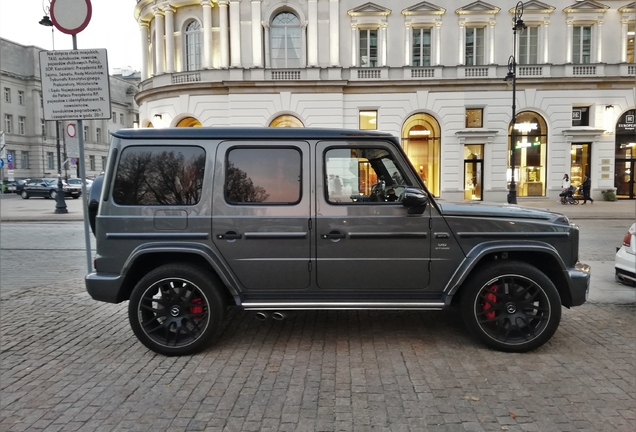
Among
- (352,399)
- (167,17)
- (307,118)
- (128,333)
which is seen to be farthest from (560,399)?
(167,17)

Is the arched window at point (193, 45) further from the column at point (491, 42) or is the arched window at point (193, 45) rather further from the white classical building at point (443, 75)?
the column at point (491, 42)

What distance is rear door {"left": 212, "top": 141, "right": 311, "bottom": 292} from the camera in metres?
4.29

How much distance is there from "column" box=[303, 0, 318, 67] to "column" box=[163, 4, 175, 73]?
8.73 metres

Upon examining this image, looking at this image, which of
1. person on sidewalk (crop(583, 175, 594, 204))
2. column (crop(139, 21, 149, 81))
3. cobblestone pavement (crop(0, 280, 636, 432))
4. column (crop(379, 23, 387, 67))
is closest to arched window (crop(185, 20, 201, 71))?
column (crop(139, 21, 149, 81))

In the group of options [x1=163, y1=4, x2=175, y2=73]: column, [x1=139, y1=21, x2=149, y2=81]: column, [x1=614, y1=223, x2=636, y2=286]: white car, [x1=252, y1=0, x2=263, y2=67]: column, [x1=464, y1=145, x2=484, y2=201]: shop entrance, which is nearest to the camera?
[x1=614, y1=223, x2=636, y2=286]: white car

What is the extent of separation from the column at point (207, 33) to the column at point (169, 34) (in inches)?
88.0

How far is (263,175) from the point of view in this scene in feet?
14.4

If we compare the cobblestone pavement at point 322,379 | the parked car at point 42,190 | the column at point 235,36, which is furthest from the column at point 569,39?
the parked car at point 42,190

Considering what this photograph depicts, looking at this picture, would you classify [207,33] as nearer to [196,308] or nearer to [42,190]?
[42,190]

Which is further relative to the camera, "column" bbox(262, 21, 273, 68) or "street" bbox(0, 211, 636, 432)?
"column" bbox(262, 21, 273, 68)

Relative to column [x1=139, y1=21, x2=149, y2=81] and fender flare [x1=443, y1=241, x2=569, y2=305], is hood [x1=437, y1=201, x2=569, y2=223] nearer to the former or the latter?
fender flare [x1=443, y1=241, x2=569, y2=305]

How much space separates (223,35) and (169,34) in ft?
12.4

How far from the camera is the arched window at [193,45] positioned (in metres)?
27.8

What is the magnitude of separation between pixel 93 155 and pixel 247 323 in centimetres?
7650
